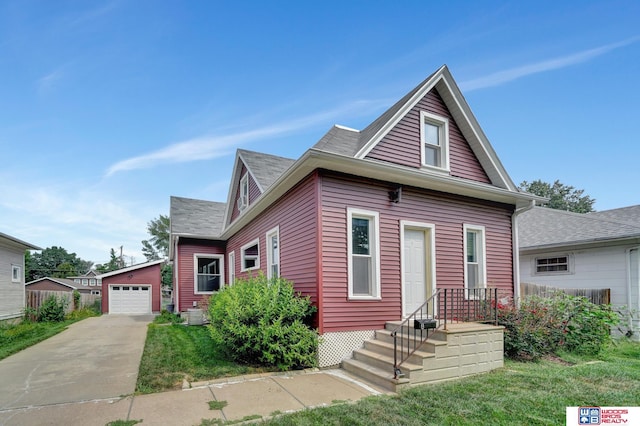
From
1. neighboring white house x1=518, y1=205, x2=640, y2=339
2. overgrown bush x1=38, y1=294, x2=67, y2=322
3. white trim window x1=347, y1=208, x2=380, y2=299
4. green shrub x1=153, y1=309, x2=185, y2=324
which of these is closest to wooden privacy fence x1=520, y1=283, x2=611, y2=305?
neighboring white house x1=518, y1=205, x2=640, y2=339

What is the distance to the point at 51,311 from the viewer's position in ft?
48.4

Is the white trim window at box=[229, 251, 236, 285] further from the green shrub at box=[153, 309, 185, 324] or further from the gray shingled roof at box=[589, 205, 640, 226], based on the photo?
the gray shingled roof at box=[589, 205, 640, 226]

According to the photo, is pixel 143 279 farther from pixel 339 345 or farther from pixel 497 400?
pixel 497 400

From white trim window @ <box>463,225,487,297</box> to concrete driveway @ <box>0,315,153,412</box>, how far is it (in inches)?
278

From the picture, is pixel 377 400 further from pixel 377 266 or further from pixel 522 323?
pixel 522 323

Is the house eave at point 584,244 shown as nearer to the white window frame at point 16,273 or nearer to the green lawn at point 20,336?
the green lawn at point 20,336

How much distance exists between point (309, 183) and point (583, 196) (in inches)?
1584

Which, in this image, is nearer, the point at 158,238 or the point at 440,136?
the point at 440,136

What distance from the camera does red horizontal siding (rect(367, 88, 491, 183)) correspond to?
7590 millimetres

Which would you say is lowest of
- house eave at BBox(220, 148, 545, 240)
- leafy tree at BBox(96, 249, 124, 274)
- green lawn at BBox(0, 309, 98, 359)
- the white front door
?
leafy tree at BBox(96, 249, 124, 274)

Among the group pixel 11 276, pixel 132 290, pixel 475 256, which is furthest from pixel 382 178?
pixel 132 290

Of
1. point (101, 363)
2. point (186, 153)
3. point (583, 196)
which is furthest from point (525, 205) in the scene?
point (583, 196)

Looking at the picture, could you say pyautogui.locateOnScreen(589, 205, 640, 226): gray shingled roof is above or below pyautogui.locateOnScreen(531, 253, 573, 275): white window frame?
above

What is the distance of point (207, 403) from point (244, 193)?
337 inches
